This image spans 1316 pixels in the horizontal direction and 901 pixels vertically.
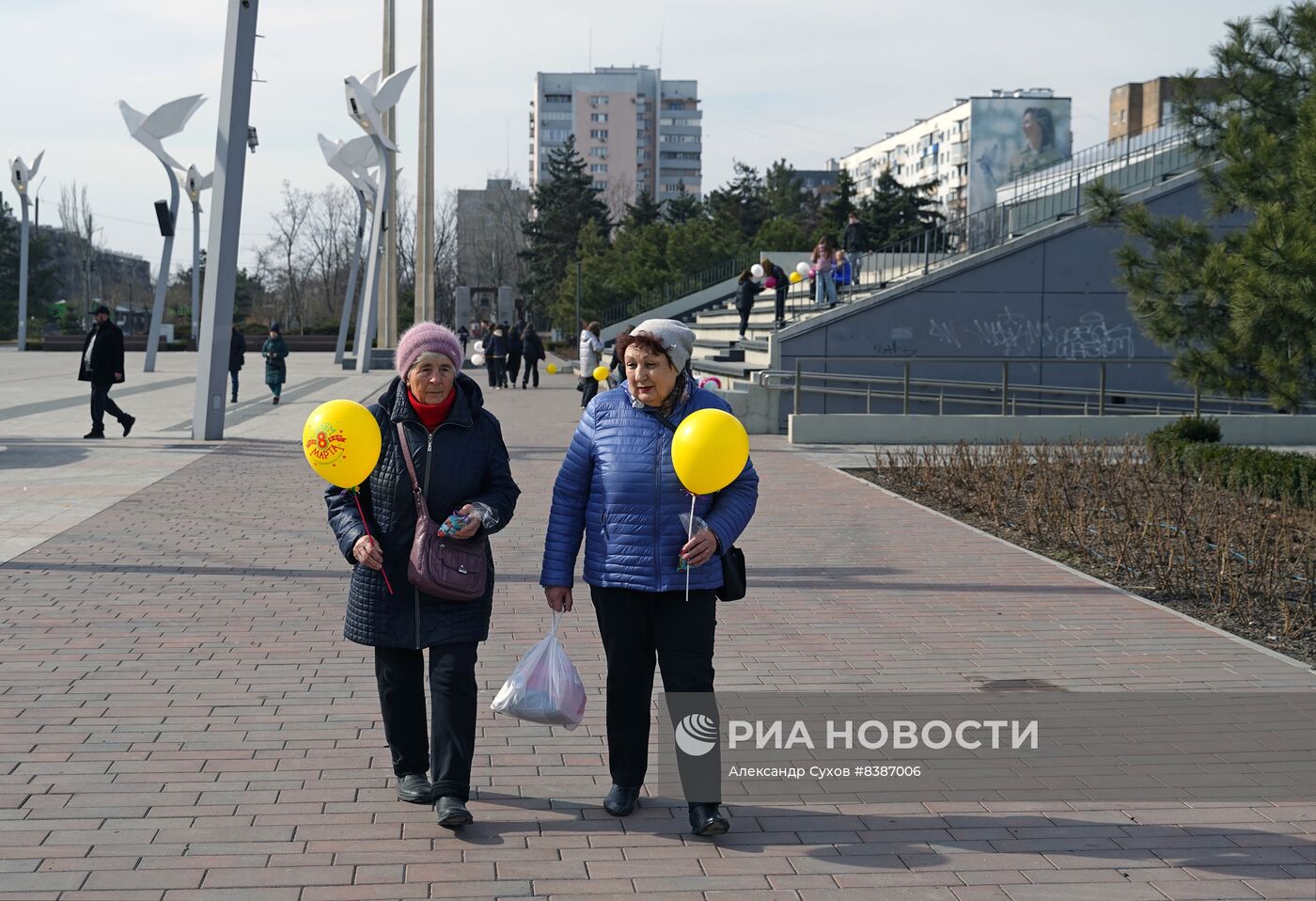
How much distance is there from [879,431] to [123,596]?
43.8 ft

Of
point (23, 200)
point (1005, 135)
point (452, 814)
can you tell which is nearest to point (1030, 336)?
point (452, 814)

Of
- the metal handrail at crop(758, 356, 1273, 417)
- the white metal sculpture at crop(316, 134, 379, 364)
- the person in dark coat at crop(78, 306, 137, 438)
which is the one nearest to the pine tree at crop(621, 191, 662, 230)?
the white metal sculpture at crop(316, 134, 379, 364)

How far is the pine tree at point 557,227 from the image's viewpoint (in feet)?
284

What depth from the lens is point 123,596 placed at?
27.2ft

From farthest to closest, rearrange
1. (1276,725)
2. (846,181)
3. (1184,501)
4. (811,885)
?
1. (846,181)
2. (1184,501)
3. (1276,725)
4. (811,885)

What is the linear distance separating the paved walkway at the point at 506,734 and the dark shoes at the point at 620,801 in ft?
0.14

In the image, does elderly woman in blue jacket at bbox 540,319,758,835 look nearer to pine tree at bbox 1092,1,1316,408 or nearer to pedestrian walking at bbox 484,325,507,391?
pine tree at bbox 1092,1,1316,408

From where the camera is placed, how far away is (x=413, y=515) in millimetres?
4707

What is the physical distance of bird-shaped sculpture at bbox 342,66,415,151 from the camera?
39.8 metres

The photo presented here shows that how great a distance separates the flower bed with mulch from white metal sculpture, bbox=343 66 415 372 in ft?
94.8

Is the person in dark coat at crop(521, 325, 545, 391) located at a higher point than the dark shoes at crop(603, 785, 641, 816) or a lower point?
higher

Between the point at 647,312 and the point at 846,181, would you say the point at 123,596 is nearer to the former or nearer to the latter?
the point at 647,312

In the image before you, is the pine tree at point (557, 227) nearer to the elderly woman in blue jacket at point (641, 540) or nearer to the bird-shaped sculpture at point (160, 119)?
the bird-shaped sculpture at point (160, 119)

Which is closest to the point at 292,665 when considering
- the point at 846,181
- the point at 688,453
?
the point at 688,453
